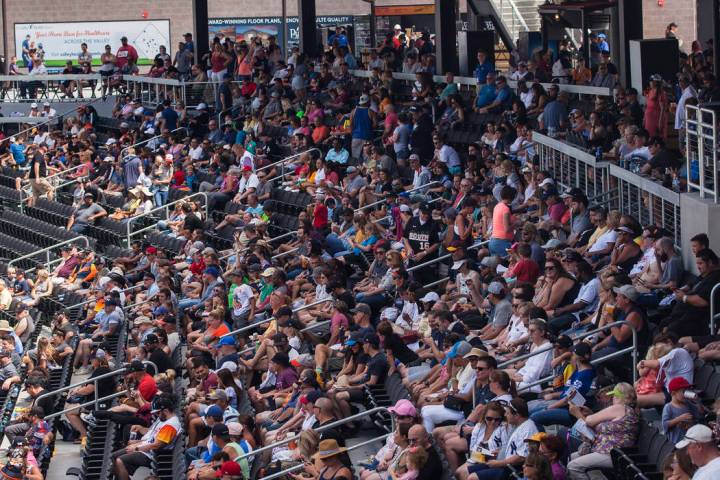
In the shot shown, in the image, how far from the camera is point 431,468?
32.8 ft

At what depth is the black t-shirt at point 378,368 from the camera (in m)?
13.0

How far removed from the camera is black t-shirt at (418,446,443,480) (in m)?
9.96

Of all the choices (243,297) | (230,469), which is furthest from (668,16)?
(230,469)

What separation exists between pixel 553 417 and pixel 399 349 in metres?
3.03

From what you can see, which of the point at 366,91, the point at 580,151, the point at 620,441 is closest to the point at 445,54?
the point at 366,91

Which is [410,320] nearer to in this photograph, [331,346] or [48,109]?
[331,346]

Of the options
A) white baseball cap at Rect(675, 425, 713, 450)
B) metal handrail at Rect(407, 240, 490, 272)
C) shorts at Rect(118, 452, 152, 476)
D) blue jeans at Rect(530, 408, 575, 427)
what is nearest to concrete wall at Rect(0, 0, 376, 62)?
metal handrail at Rect(407, 240, 490, 272)

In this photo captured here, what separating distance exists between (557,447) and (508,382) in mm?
1293

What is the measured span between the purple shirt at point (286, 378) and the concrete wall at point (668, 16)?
29787 mm

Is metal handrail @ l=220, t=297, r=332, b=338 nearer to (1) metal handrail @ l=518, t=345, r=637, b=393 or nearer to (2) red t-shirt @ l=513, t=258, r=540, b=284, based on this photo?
(2) red t-shirt @ l=513, t=258, r=540, b=284

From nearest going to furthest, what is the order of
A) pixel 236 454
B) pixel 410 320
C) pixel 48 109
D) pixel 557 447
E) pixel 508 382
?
1. pixel 557 447
2. pixel 508 382
3. pixel 236 454
4. pixel 410 320
5. pixel 48 109

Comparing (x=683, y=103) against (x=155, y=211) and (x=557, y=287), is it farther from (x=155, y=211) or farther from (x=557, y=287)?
(x=155, y=211)

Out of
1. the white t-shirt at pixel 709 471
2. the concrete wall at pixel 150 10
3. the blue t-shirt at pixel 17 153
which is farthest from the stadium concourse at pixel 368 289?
the concrete wall at pixel 150 10

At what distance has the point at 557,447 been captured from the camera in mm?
9227
